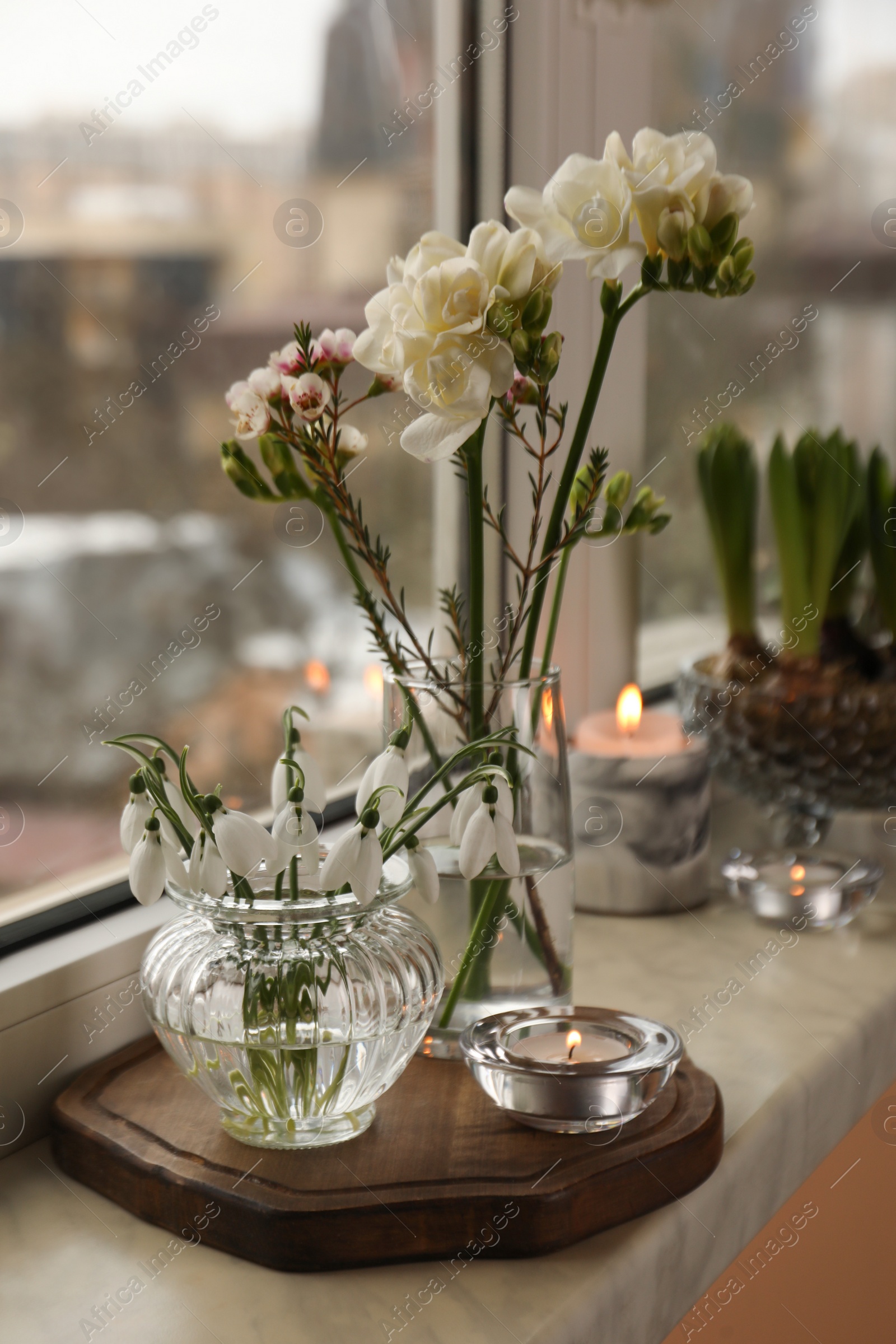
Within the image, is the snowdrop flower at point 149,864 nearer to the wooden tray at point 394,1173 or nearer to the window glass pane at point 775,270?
the wooden tray at point 394,1173

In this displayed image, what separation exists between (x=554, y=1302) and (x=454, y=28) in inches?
34.7

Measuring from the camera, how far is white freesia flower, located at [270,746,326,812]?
0.66 metres

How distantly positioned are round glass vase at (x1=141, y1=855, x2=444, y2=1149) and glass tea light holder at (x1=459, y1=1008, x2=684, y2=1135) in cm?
5

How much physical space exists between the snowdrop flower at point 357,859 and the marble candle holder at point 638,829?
0.42m

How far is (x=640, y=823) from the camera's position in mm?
980

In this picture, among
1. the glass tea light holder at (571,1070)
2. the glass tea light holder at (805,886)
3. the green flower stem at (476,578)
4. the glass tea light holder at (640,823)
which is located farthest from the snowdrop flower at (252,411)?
the glass tea light holder at (805,886)

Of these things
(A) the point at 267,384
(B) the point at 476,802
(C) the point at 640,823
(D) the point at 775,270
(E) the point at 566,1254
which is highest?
(D) the point at 775,270

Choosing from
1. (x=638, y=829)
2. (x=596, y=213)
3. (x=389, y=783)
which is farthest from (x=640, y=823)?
(x=596, y=213)

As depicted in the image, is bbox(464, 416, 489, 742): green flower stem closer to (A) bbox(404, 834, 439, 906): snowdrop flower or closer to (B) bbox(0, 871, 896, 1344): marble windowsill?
(A) bbox(404, 834, 439, 906): snowdrop flower

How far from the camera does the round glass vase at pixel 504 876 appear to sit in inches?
28.2

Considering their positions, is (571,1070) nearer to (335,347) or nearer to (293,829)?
(293,829)

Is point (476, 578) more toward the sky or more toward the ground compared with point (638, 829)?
more toward the sky

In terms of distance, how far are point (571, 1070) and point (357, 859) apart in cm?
16

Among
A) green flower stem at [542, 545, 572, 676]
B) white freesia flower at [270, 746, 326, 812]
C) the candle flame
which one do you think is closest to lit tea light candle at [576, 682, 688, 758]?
the candle flame
